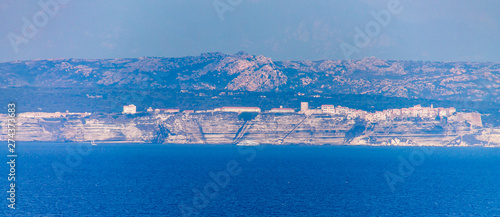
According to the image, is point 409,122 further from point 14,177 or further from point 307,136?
point 14,177

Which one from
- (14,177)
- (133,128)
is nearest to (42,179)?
(14,177)

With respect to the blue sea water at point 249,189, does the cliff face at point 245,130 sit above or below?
above

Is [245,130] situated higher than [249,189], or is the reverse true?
[245,130]

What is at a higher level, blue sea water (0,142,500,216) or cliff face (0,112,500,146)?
cliff face (0,112,500,146)

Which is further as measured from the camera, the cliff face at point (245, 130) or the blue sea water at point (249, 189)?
the cliff face at point (245, 130)

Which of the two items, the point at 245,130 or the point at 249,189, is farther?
the point at 245,130
